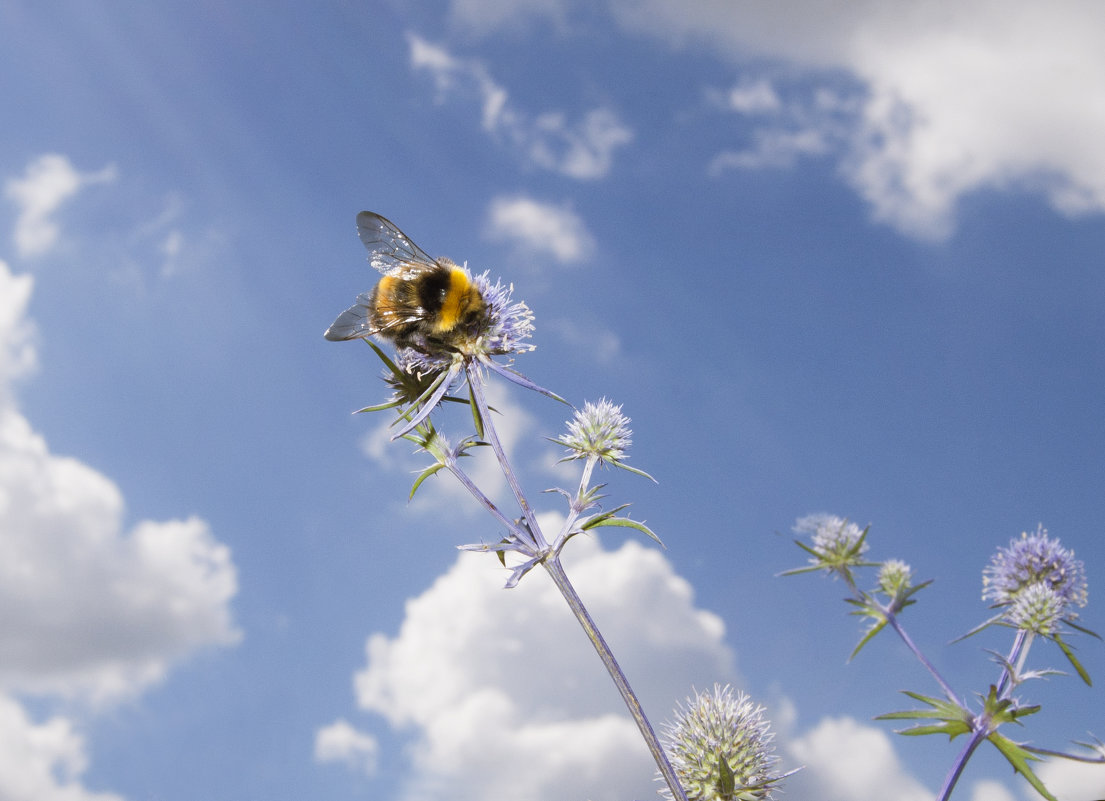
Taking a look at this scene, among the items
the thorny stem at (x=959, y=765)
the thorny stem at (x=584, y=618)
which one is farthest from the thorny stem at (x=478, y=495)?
the thorny stem at (x=959, y=765)

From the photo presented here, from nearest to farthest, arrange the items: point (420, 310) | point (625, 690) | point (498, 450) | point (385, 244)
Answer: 1. point (625, 690)
2. point (498, 450)
3. point (420, 310)
4. point (385, 244)

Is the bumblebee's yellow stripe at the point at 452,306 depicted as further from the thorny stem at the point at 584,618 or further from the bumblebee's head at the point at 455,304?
the thorny stem at the point at 584,618

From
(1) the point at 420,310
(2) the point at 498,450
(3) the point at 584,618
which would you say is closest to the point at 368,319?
(1) the point at 420,310

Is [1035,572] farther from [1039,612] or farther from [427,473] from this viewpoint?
[427,473]

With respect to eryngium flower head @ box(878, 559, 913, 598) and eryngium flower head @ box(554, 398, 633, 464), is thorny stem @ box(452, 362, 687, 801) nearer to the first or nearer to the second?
eryngium flower head @ box(554, 398, 633, 464)

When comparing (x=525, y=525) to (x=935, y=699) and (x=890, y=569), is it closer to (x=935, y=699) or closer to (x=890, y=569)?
(x=935, y=699)

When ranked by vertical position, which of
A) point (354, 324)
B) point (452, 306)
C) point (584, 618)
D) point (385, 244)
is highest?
point (385, 244)

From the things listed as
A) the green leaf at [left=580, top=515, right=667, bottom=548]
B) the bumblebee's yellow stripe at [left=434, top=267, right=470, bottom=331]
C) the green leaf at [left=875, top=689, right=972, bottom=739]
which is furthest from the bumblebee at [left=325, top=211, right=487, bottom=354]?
the green leaf at [left=875, top=689, right=972, bottom=739]
